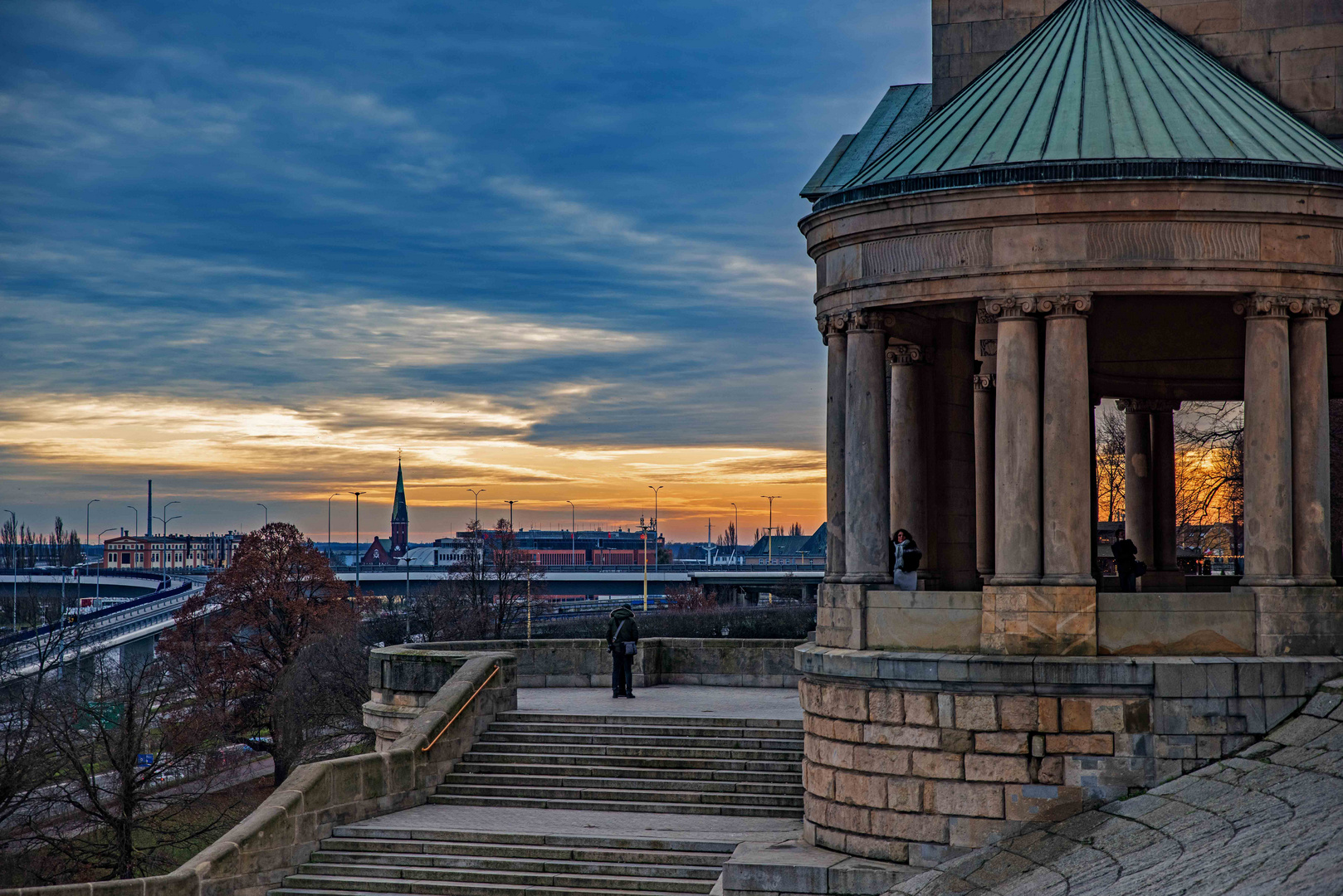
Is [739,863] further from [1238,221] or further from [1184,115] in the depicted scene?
[1184,115]

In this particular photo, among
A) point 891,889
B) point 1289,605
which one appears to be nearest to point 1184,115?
point 1289,605

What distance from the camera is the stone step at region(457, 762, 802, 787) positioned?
823 inches

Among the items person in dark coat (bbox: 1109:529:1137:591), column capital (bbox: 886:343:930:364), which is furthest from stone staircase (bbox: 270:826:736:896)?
person in dark coat (bbox: 1109:529:1137:591)

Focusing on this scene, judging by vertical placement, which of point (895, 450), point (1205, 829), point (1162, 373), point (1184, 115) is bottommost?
point (1205, 829)

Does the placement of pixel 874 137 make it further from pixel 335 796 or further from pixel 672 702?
pixel 335 796

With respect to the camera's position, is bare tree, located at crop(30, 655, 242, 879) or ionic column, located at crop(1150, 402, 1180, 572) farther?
bare tree, located at crop(30, 655, 242, 879)

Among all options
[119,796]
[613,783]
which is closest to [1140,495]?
[613,783]

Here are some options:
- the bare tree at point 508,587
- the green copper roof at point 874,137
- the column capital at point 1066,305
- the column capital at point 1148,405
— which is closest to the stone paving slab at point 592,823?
the column capital at point 1066,305

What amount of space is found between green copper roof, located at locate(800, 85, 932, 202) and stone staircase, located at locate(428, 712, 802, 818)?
899 cm

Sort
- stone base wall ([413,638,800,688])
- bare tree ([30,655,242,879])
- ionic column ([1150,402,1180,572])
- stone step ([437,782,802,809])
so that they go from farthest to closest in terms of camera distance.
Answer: bare tree ([30,655,242,879])
stone base wall ([413,638,800,688])
ionic column ([1150,402,1180,572])
stone step ([437,782,802,809])

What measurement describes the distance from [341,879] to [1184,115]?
1462 centimetres

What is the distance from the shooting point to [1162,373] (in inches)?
979

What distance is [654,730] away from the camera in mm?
22594

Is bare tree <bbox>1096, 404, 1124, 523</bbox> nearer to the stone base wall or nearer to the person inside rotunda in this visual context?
Result: the stone base wall
